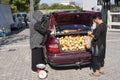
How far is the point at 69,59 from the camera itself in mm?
9672

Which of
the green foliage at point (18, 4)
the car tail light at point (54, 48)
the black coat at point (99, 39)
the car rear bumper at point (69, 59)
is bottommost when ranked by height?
the green foliage at point (18, 4)

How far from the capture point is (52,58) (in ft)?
31.7

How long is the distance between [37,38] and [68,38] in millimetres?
1397

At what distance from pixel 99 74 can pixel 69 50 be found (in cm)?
118

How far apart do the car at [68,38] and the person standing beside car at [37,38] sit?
1.30ft

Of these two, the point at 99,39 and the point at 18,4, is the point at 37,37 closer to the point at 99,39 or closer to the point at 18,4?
the point at 99,39

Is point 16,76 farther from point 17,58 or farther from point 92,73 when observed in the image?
point 17,58

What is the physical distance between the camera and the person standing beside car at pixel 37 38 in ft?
30.0

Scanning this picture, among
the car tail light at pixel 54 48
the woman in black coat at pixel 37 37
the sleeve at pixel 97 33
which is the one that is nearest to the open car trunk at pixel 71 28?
the car tail light at pixel 54 48

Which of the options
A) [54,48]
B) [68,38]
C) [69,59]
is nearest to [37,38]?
[54,48]

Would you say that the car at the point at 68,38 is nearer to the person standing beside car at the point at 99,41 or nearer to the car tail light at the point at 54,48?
the car tail light at the point at 54,48

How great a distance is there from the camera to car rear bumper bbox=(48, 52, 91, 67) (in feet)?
31.6

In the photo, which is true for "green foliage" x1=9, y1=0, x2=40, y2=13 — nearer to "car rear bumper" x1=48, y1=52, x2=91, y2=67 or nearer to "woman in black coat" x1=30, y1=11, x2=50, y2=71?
"car rear bumper" x1=48, y1=52, x2=91, y2=67

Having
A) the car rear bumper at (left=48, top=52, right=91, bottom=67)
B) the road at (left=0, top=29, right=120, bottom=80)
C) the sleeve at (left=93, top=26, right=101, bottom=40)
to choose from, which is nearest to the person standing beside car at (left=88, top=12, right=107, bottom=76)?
the sleeve at (left=93, top=26, right=101, bottom=40)
